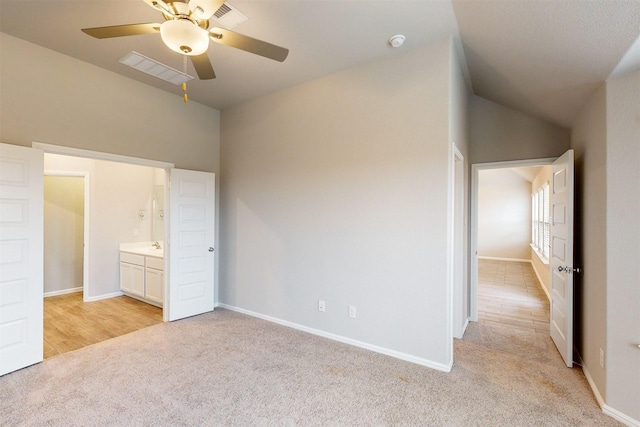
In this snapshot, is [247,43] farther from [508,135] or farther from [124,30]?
[508,135]

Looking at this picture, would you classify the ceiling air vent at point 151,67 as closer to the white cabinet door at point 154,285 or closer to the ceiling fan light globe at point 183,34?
the ceiling fan light globe at point 183,34

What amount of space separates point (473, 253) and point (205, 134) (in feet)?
13.9

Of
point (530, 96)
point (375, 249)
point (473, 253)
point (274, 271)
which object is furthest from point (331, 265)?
point (530, 96)

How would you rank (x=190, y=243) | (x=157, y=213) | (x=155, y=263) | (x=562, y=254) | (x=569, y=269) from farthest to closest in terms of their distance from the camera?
(x=157, y=213)
(x=155, y=263)
(x=190, y=243)
(x=562, y=254)
(x=569, y=269)

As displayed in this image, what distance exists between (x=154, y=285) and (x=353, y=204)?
3406mm

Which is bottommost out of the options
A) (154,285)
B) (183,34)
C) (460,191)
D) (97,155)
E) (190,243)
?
(154,285)

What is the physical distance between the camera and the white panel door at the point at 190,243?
12.8 ft

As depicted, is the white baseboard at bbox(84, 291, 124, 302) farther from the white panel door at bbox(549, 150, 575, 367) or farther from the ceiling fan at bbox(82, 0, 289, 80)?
the white panel door at bbox(549, 150, 575, 367)

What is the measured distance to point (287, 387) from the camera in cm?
242

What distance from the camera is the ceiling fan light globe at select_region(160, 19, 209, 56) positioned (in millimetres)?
1588

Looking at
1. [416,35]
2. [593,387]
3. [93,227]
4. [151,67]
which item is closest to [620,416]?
[593,387]

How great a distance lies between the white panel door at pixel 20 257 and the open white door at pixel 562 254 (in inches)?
197

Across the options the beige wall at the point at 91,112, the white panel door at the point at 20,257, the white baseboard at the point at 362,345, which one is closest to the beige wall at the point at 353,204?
the white baseboard at the point at 362,345

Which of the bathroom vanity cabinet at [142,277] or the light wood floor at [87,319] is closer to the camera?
the light wood floor at [87,319]
